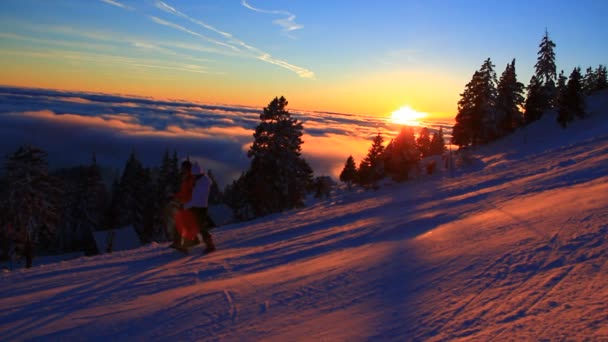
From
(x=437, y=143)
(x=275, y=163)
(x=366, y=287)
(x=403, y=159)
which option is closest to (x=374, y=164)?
(x=403, y=159)

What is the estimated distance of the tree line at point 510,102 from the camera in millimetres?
42719

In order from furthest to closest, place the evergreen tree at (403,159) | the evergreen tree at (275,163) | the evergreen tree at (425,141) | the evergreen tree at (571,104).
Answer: the evergreen tree at (425,141)
the evergreen tree at (571,104)
the evergreen tree at (403,159)
the evergreen tree at (275,163)

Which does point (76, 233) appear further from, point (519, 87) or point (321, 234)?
point (519, 87)

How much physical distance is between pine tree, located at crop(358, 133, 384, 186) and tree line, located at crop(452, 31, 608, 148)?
10936 mm

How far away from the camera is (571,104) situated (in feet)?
137

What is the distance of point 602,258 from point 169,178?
46.5m

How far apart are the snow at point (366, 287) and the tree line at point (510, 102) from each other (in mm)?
42381

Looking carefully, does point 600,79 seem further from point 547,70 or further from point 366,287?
point 366,287

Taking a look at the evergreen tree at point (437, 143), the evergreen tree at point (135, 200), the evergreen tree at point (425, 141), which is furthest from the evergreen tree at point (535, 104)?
the evergreen tree at point (135, 200)

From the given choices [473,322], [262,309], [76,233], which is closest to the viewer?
[473,322]

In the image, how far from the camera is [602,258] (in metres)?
4.27

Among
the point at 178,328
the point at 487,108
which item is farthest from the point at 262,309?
the point at 487,108

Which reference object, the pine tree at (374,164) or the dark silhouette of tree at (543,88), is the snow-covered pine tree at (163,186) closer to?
the pine tree at (374,164)

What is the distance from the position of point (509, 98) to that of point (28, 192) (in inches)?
2148
